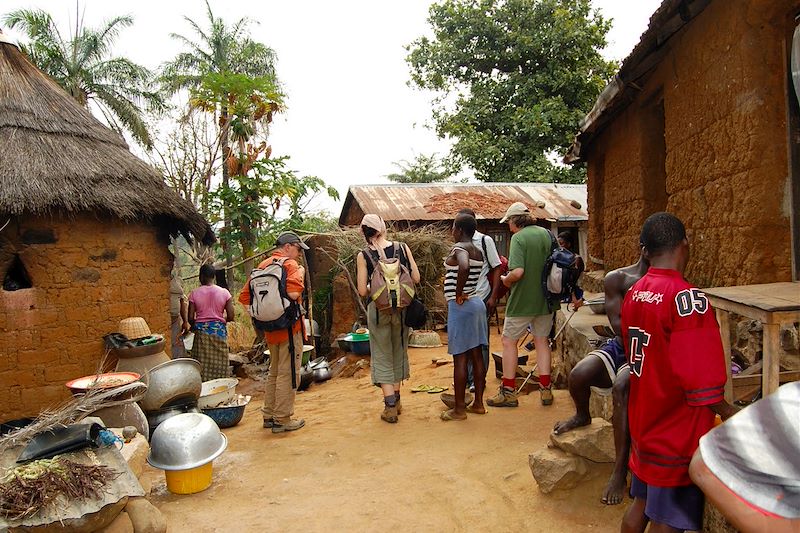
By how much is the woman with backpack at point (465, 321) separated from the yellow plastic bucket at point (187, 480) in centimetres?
209

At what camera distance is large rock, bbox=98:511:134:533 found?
3.11 metres

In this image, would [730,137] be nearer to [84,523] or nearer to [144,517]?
[144,517]

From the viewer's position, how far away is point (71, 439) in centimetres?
335

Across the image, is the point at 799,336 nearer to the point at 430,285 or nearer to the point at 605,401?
the point at 605,401

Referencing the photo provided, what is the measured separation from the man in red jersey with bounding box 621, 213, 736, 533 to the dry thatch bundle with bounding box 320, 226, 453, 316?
889cm

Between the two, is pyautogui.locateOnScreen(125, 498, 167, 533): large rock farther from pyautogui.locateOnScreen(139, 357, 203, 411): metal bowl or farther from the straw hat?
the straw hat

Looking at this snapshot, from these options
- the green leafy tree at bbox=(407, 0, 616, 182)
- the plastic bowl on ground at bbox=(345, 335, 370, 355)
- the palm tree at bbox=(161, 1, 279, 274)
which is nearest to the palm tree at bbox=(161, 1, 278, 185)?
the palm tree at bbox=(161, 1, 279, 274)

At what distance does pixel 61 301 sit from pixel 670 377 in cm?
632

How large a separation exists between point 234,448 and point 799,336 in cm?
433

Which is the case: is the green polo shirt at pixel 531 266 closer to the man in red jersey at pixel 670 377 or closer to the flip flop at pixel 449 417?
the flip flop at pixel 449 417

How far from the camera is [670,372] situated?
2201 mm

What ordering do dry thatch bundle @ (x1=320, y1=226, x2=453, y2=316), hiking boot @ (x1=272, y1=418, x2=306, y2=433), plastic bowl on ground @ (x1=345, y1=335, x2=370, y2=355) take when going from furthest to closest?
dry thatch bundle @ (x1=320, y1=226, x2=453, y2=316) < plastic bowl on ground @ (x1=345, y1=335, x2=370, y2=355) < hiking boot @ (x1=272, y1=418, x2=306, y2=433)

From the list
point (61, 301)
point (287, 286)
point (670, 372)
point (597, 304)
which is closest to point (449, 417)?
point (597, 304)

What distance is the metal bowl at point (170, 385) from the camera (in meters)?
5.54
